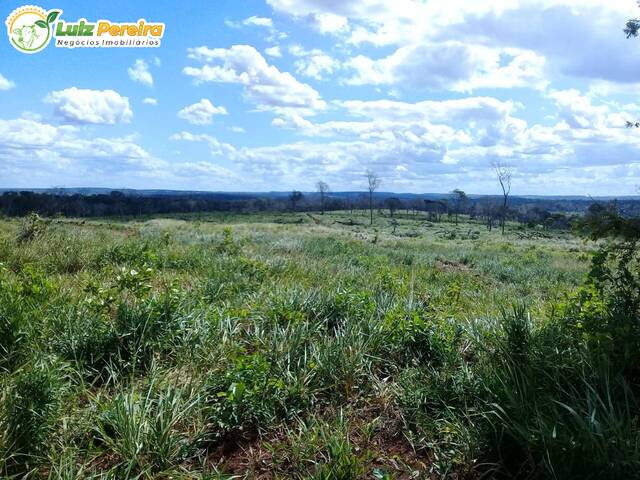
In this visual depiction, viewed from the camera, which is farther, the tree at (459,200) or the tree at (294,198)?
the tree at (294,198)

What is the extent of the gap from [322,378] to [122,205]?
99.4 metres

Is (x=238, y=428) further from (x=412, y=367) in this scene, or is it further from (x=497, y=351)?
(x=497, y=351)

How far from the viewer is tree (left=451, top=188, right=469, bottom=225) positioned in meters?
112

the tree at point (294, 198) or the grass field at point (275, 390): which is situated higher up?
the tree at point (294, 198)

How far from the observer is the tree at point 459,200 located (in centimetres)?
11171

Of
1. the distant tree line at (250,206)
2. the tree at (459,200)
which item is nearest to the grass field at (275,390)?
the distant tree line at (250,206)

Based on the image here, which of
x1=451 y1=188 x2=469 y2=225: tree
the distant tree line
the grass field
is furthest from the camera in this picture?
x1=451 y1=188 x2=469 y2=225: tree

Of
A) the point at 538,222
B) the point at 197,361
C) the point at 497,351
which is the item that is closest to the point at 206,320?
the point at 197,361

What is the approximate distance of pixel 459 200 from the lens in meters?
118

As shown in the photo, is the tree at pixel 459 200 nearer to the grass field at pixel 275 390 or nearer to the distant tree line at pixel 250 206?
the distant tree line at pixel 250 206

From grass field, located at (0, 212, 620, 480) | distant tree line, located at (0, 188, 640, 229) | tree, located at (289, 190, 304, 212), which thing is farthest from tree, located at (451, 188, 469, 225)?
A: grass field, located at (0, 212, 620, 480)

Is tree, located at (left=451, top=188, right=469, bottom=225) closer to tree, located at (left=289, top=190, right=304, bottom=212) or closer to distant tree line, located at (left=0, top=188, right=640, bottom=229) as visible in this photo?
distant tree line, located at (left=0, top=188, right=640, bottom=229)

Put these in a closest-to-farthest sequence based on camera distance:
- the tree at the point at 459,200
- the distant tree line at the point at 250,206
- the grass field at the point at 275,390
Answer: the grass field at the point at 275,390 → the distant tree line at the point at 250,206 → the tree at the point at 459,200

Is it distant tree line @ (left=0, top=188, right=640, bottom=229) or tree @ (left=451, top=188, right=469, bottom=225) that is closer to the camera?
distant tree line @ (left=0, top=188, right=640, bottom=229)
